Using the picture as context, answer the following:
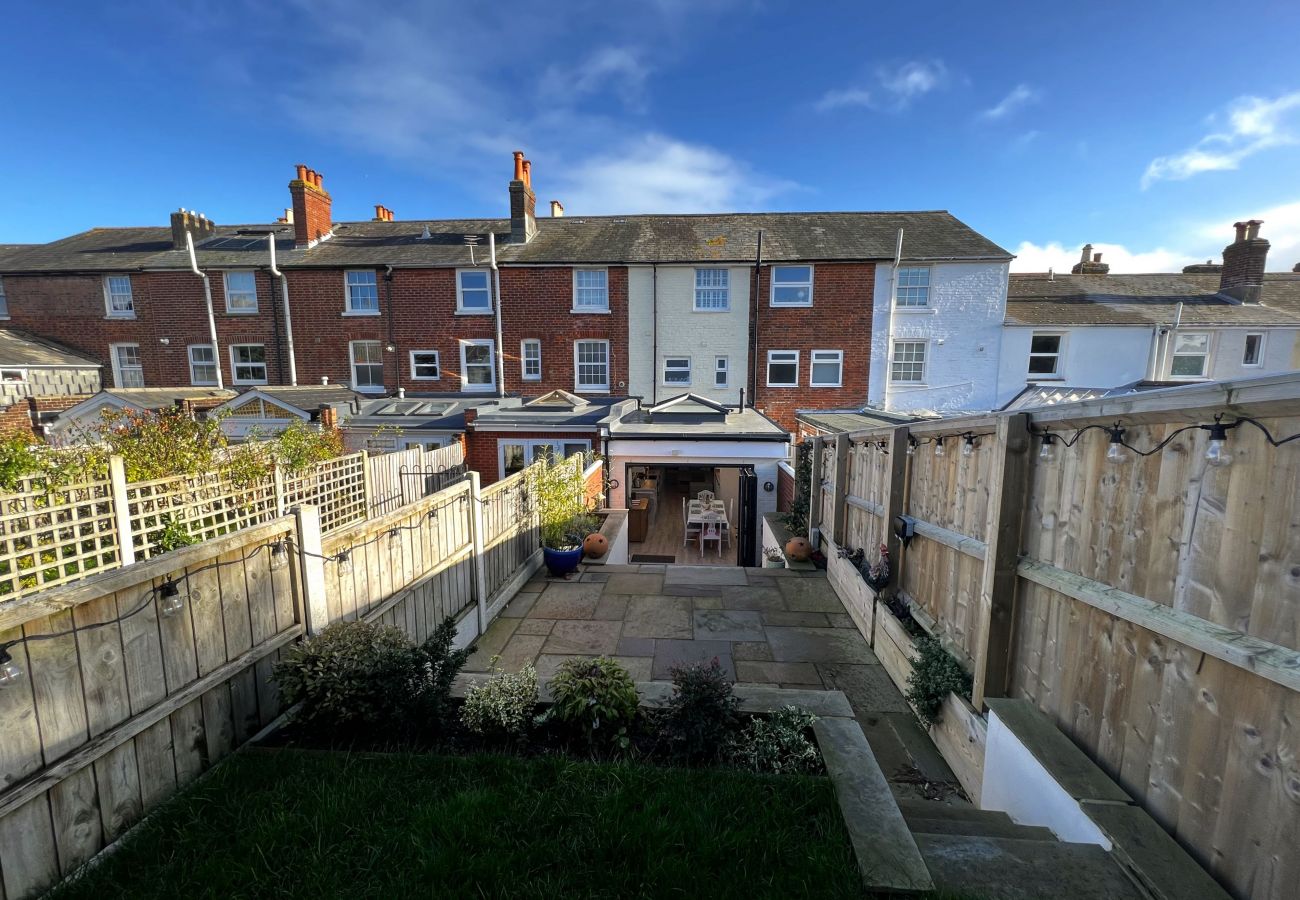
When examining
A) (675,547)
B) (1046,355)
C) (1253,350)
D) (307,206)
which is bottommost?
(675,547)

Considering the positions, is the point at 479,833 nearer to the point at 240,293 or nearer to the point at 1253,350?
the point at 240,293

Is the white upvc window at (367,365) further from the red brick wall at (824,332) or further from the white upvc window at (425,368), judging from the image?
the red brick wall at (824,332)

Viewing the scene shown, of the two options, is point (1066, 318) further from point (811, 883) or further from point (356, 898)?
point (356, 898)

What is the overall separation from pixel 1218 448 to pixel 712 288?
Answer: 17.3m

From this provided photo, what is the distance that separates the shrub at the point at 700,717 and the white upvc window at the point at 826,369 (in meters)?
16.5

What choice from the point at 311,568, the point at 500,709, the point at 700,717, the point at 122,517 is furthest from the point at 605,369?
the point at 700,717

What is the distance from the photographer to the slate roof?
17.6 metres

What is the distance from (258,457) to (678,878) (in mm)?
7901

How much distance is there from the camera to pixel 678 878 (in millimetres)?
1976

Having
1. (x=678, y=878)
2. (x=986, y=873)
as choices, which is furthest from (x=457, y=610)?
(x=986, y=873)

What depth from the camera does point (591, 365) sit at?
18.6m

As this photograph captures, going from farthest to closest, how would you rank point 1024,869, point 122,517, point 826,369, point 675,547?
point 826,369, point 675,547, point 122,517, point 1024,869

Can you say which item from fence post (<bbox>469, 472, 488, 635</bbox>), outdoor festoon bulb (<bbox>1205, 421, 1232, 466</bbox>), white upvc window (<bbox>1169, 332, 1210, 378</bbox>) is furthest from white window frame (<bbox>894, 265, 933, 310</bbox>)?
outdoor festoon bulb (<bbox>1205, 421, 1232, 466</bbox>)

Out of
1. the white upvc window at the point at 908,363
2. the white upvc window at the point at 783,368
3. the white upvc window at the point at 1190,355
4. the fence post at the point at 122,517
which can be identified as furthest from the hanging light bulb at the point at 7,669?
the white upvc window at the point at 1190,355
